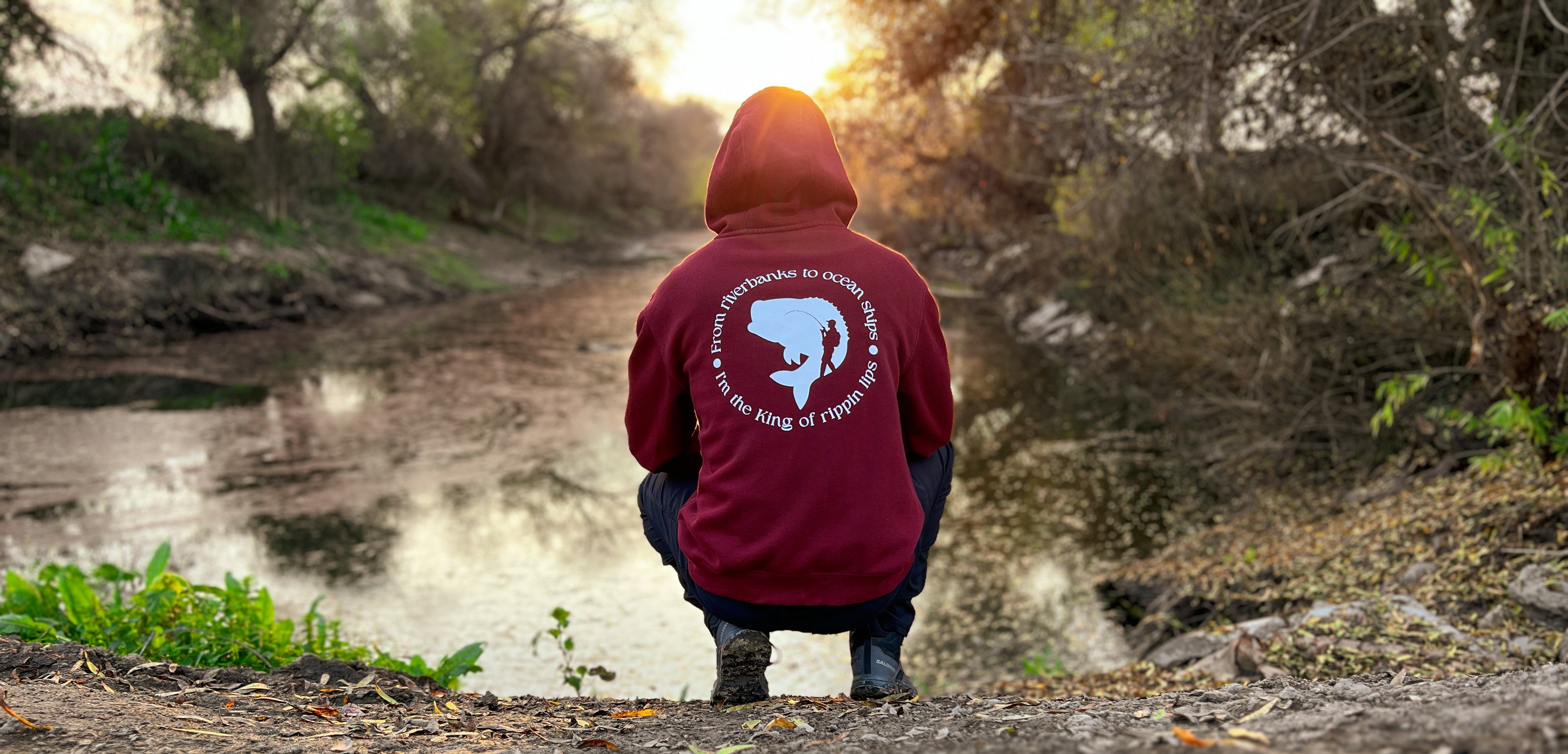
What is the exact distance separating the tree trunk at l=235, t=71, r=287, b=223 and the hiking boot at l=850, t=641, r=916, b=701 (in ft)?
57.6

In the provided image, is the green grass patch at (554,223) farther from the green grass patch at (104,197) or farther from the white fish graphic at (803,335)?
the white fish graphic at (803,335)

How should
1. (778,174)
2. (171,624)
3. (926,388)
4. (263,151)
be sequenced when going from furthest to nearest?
(263,151) → (171,624) → (926,388) → (778,174)

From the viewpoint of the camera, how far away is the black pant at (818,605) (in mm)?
2402

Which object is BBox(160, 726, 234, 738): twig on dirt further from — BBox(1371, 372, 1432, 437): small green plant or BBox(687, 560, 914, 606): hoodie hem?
BBox(1371, 372, 1432, 437): small green plant

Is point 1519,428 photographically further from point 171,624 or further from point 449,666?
point 171,624

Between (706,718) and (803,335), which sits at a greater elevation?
(803,335)

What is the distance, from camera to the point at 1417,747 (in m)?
1.54

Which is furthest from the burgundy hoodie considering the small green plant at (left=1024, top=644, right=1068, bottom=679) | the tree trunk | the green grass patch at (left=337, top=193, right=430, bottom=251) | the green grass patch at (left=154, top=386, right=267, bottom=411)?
the green grass patch at (left=337, top=193, right=430, bottom=251)

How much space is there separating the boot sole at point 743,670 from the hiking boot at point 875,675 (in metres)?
0.24

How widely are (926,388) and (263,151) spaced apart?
1797 cm

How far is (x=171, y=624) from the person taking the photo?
3.32m

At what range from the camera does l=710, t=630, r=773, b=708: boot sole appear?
96.2 inches

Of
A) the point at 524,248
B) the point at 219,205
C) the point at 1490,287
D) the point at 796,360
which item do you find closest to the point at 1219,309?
the point at 1490,287

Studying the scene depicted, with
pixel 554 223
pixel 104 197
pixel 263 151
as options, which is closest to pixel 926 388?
pixel 104 197
